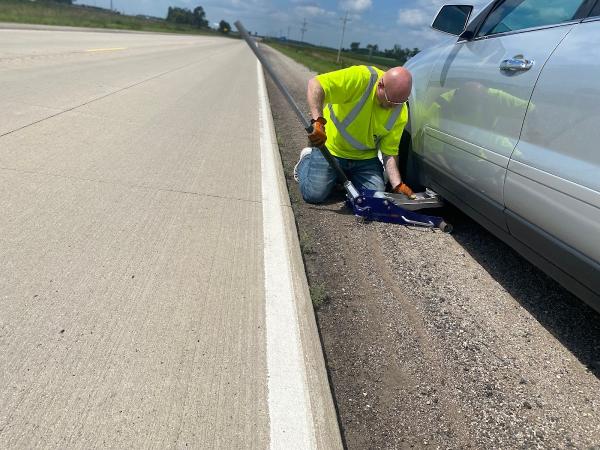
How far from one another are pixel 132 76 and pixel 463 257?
10.6 m

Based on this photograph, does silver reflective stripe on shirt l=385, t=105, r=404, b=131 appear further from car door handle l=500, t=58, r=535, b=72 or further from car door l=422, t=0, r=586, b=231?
car door handle l=500, t=58, r=535, b=72

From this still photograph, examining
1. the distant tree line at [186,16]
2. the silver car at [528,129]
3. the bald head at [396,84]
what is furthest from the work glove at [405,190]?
the distant tree line at [186,16]

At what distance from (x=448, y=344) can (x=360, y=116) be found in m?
2.53

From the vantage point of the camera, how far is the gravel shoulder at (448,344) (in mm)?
2266

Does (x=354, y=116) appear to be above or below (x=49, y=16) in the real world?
above

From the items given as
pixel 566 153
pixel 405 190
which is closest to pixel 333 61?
pixel 405 190

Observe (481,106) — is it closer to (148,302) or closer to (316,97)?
(316,97)

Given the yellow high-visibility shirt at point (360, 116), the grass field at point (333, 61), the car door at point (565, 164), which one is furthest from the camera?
the grass field at point (333, 61)

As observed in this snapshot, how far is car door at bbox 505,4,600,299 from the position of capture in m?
2.40

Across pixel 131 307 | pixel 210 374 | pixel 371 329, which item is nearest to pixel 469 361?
pixel 371 329

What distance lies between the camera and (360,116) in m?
4.71

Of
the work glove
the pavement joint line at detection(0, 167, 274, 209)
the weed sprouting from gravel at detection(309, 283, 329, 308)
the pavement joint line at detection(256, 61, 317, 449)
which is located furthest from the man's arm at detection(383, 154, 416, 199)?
the weed sprouting from gravel at detection(309, 283, 329, 308)

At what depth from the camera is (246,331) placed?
2674mm

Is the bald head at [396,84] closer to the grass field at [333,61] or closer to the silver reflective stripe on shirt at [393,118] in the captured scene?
the silver reflective stripe on shirt at [393,118]
